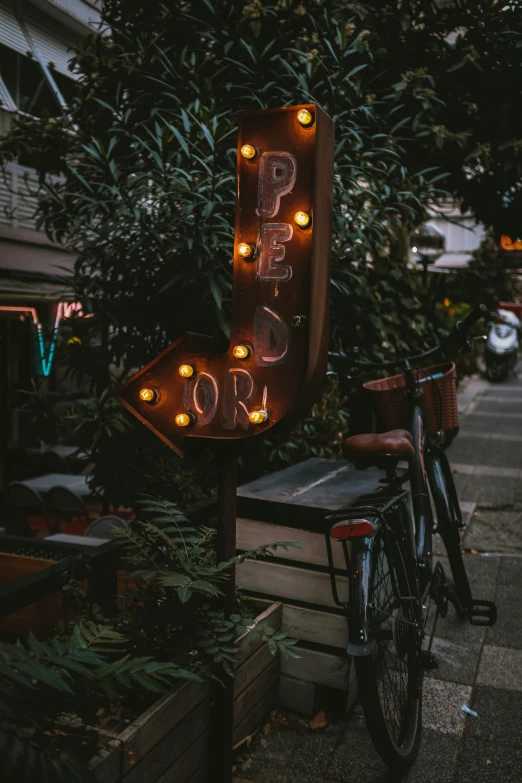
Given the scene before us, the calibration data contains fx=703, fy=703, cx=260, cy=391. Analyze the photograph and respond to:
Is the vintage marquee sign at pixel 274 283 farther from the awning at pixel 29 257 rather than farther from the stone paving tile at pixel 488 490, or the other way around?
the stone paving tile at pixel 488 490

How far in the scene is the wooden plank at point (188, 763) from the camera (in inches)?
99.6

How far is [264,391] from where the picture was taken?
2.44 m

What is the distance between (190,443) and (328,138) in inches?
47.1

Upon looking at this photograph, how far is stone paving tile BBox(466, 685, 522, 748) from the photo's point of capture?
3.38 meters

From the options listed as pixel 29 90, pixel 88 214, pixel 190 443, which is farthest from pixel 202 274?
pixel 29 90

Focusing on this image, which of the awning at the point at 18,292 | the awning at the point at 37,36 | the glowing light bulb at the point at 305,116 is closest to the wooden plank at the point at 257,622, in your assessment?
the glowing light bulb at the point at 305,116

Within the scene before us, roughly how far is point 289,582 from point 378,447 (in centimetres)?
87

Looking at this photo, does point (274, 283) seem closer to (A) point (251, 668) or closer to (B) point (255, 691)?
(A) point (251, 668)

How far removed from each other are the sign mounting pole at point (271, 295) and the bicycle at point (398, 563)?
0.64 metres

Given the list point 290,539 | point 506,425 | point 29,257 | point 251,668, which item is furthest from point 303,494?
point 506,425

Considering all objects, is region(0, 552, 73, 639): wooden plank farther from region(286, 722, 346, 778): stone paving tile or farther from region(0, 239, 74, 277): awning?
region(0, 239, 74, 277): awning

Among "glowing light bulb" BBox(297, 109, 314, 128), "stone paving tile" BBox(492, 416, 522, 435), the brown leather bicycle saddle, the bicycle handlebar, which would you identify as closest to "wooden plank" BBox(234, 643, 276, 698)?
the brown leather bicycle saddle

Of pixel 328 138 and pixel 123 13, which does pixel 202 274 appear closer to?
pixel 328 138

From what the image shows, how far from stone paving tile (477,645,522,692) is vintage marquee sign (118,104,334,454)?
2.42 metres
